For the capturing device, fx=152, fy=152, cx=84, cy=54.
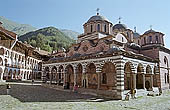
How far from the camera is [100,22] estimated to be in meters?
25.1

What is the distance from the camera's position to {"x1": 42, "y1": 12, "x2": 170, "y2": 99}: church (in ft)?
52.9

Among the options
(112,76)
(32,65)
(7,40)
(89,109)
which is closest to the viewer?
(89,109)

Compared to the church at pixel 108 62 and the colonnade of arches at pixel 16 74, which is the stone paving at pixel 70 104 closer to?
the church at pixel 108 62

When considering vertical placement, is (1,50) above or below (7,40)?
below

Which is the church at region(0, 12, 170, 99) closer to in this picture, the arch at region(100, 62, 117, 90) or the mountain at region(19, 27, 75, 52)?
the arch at region(100, 62, 117, 90)

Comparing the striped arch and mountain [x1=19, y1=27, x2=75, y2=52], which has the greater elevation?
mountain [x1=19, y1=27, x2=75, y2=52]

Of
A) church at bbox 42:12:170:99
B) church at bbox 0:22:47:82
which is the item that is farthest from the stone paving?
church at bbox 0:22:47:82

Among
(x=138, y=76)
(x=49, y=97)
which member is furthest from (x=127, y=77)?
(x=49, y=97)

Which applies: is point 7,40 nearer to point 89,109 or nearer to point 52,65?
point 52,65

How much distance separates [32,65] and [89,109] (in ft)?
130

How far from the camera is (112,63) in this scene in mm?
16844

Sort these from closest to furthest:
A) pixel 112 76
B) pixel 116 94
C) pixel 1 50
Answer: pixel 116 94, pixel 112 76, pixel 1 50

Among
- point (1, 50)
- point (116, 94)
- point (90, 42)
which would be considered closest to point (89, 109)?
point (116, 94)

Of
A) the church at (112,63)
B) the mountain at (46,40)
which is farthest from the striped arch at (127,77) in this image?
the mountain at (46,40)
